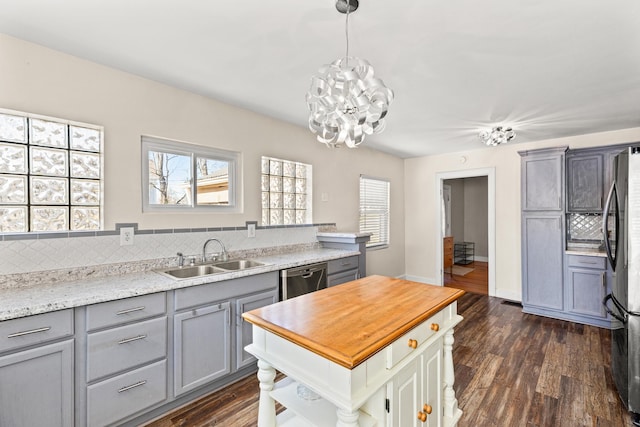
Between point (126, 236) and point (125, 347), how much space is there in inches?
32.5

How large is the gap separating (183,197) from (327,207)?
191 centimetres

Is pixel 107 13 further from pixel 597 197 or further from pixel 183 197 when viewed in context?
pixel 597 197

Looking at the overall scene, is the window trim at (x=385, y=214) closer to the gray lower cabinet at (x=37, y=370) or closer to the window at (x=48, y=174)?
the window at (x=48, y=174)

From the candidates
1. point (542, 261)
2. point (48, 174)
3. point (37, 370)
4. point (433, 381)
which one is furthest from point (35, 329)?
point (542, 261)

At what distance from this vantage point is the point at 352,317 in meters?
1.39

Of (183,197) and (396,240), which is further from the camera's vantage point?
(396,240)

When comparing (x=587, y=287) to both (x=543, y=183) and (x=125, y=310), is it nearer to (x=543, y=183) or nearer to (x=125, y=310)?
(x=543, y=183)

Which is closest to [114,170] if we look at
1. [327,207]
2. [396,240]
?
[327,207]

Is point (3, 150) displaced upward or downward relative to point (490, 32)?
downward

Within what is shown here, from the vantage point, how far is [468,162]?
4969 millimetres

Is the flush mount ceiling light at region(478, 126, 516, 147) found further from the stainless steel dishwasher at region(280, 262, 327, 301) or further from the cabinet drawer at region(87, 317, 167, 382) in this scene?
the cabinet drawer at region(87, 317, 167, 382)

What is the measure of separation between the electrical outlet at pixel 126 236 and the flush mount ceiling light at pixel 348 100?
172 cm

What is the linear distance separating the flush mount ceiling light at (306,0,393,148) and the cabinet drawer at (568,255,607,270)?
12.0 feet

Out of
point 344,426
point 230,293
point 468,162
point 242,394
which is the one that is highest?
point 468,162
